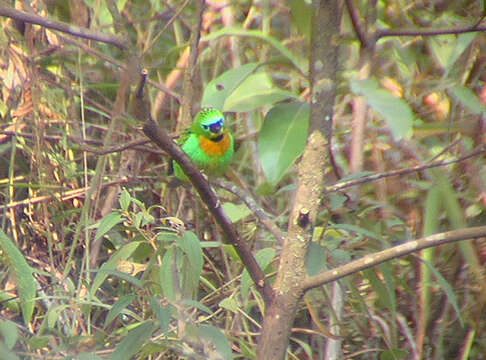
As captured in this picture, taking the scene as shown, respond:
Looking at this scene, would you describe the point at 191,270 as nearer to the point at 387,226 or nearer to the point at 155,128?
the point at 155,128

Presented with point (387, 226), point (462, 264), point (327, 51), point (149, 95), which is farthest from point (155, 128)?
point (149, 95)

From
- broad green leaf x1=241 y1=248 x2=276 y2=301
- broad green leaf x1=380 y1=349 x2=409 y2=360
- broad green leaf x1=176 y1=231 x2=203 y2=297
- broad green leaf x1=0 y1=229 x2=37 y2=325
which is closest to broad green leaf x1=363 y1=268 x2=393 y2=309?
broad green leaf x1=380 y1=349 x2=409 y2=360

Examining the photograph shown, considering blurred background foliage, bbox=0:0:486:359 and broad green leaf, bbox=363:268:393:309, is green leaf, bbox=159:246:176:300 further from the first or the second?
broad green leaf, bbox=363:268:393:309

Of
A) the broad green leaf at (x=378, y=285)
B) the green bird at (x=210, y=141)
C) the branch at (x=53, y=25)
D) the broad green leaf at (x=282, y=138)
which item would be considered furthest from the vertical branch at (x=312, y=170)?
the green bird at (x=210, y=141)

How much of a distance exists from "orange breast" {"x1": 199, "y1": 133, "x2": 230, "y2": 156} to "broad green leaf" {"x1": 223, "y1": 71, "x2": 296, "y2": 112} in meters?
0.95

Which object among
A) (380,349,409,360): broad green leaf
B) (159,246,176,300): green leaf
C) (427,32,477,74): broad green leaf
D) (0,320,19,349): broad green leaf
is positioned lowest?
(0,320,19,349): broad green leaf

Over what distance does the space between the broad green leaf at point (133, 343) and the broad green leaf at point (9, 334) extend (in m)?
0.22

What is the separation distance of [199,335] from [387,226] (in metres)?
0.89

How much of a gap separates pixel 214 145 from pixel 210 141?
3 cm

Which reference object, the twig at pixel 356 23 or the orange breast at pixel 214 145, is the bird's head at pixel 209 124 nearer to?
the orange breast at pixel 214 145

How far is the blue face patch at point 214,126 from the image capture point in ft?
8.79

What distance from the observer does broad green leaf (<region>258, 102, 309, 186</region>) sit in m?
1.29

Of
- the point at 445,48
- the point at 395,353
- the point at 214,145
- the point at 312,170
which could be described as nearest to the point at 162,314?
the point at 312,170

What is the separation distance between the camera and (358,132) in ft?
7.22
